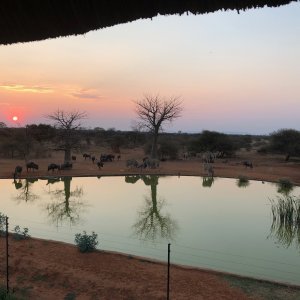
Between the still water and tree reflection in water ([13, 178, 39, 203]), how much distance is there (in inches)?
1.9

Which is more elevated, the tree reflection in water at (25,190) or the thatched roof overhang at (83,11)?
the thatched roof overhang at (83,11)

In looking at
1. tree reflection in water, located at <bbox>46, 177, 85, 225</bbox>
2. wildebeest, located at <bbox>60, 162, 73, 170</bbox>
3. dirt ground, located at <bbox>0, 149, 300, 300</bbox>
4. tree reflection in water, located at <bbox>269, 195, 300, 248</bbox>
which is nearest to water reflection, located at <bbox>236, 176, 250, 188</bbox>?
tree reflection in water, located at <bbox>46, 177, 85, 225</bbox>

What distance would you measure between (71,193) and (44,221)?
6413mm

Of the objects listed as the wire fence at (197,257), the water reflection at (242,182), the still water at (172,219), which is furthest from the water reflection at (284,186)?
the wire fence at (197,257)

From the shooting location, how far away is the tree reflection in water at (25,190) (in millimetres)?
19845

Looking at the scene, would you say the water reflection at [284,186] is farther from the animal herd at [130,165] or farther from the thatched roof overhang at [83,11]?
the thatched roof overhang at [83,11]

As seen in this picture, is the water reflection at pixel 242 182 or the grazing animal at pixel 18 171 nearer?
the water reflection at pixel 242 182

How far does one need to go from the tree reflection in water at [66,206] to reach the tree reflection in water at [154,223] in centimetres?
254

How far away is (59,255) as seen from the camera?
10.4m

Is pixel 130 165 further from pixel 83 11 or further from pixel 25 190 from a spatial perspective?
pixel 83 11

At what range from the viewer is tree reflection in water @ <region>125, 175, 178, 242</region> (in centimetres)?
1348

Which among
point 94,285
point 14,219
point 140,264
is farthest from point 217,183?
point 94,285

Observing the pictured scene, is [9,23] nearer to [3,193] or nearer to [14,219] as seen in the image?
[14,219]

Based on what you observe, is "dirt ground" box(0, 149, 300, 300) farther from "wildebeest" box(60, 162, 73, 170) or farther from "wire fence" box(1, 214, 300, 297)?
"wildebeest" box(60, 162, 73, 170)
